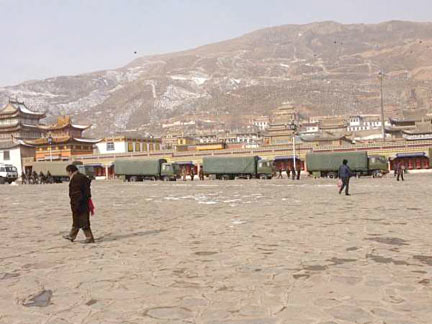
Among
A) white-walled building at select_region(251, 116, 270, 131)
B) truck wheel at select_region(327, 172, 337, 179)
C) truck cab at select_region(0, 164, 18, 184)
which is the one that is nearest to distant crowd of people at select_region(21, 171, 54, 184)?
truck cab at select_region(0, 164, 18, 184)

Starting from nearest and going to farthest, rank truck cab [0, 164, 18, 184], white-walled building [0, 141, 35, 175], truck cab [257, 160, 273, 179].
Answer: truck cab [257, 160, 273, 179], truck cab [0, 164, 18, 184], white-walled building [0, 141, 35, 175]

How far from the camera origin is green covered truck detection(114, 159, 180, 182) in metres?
45.6

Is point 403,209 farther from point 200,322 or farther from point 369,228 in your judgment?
point 200,322

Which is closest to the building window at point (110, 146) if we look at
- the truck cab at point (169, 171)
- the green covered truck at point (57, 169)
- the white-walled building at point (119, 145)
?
the white-walled building at point (119, 145)

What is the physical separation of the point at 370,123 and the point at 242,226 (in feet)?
442

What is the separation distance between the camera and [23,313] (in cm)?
429

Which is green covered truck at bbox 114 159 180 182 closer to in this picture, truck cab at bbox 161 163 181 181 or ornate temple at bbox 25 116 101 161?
truck cab at bbox 161 163 181 181

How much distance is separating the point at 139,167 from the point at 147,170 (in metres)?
1.18

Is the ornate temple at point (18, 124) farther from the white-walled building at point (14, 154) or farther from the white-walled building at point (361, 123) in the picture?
the white-walled building at point (361, 123)

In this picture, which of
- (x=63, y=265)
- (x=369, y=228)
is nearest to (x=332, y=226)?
(x=369, y=228)

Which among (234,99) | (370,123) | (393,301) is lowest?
(393,301)

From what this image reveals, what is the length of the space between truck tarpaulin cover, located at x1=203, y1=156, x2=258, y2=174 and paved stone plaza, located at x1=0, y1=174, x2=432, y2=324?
3189 cm

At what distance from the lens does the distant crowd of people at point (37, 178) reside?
4853cm

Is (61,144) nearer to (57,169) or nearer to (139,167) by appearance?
(57,169)
